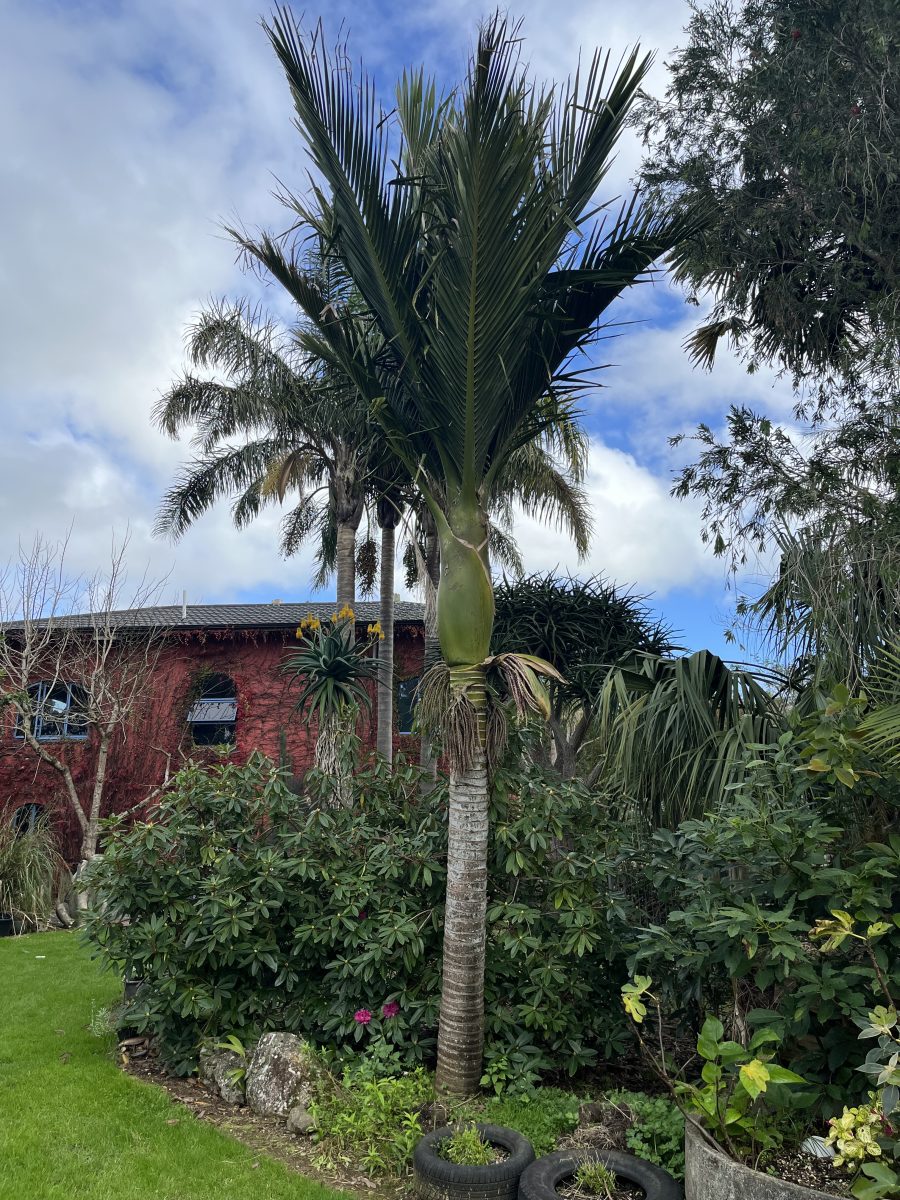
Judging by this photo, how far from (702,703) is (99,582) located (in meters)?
12.7

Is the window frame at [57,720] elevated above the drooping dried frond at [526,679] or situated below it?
above

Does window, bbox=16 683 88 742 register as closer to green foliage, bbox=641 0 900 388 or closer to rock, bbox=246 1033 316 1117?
rock, bbox=246 1033 316 1117

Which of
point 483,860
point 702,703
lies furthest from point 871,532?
point 483,860

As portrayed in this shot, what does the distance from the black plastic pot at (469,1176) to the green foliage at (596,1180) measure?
303 millimetres

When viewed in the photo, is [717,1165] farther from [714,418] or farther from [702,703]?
[714,418]

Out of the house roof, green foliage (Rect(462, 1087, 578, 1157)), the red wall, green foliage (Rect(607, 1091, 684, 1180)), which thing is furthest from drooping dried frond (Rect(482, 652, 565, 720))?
the red wall

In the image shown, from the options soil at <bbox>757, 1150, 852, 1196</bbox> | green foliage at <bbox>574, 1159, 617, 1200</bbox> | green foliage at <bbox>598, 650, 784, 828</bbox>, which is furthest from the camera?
green foliage at <bbox>598, 650, 784, 828</bbox>

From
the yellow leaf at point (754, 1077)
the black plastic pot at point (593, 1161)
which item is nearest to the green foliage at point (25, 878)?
the black plastic pot at point (593, 1161)

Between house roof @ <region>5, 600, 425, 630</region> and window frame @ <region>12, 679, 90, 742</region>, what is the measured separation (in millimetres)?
1321

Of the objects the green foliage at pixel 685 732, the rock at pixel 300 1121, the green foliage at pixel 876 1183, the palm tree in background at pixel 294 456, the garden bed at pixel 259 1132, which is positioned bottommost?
the garden bed at pixel 259 1132

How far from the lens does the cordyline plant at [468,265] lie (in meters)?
4.48

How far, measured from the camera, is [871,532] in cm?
683

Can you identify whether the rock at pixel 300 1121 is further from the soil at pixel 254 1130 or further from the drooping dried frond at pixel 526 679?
the drooping dried frond at pixel 526 679

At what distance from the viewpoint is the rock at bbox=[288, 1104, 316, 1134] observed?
16.0 ft
